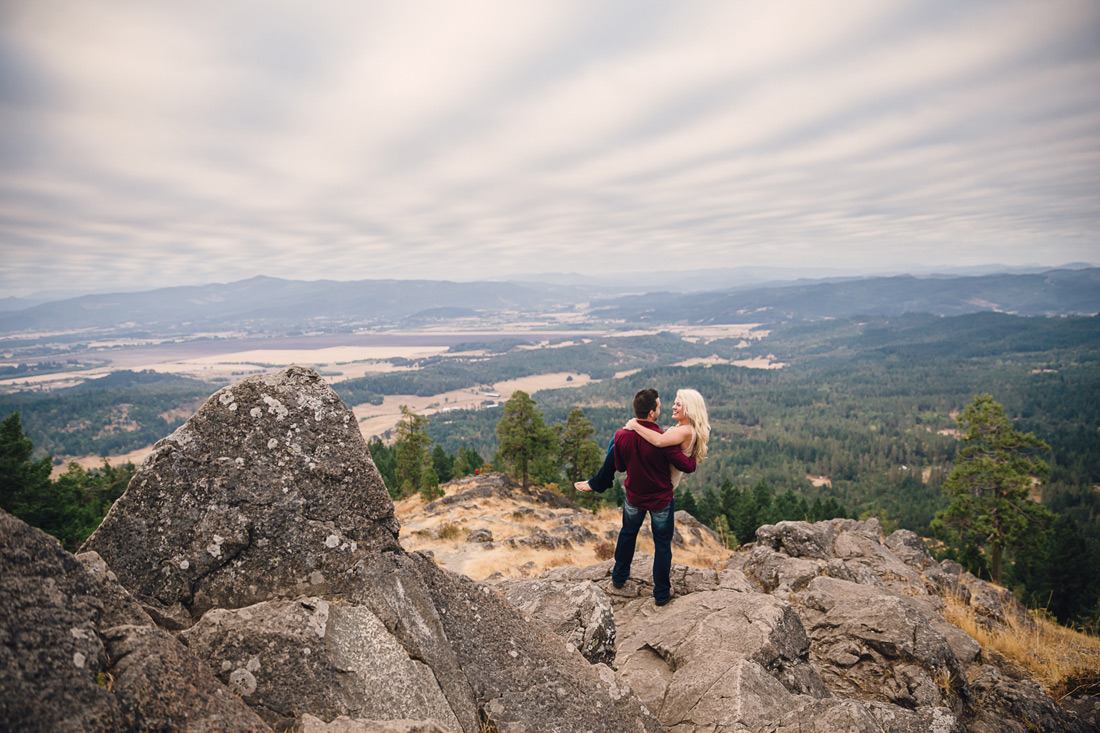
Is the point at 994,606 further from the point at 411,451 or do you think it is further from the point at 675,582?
the point at 411,451

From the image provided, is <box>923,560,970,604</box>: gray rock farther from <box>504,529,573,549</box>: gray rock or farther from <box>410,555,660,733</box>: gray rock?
<box>410,555,660,733</box>: gray rock

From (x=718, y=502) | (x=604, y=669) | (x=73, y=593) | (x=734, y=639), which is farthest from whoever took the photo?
(x=718, y=502)

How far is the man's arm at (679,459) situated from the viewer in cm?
862

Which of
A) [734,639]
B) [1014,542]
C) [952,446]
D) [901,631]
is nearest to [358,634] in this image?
[734,639]

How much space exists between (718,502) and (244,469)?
66.8 metres

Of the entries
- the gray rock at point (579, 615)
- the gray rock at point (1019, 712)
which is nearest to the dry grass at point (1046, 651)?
the gray rock at point (1019, 712)

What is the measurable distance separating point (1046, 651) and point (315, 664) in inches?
598

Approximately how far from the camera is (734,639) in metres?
8.79

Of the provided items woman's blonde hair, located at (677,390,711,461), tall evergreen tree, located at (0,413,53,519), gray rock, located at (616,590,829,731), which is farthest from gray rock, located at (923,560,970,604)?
tall evergreen tree, located at (0,413,53,519)

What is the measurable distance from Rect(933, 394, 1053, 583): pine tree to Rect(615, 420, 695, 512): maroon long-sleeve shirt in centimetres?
3447

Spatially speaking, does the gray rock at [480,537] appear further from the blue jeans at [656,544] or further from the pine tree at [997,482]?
the pine tree at [997,482]

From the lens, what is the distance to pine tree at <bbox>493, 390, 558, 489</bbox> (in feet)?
144

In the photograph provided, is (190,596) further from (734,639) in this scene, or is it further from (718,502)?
(718,502)

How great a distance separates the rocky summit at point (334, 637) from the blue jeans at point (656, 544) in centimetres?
61
